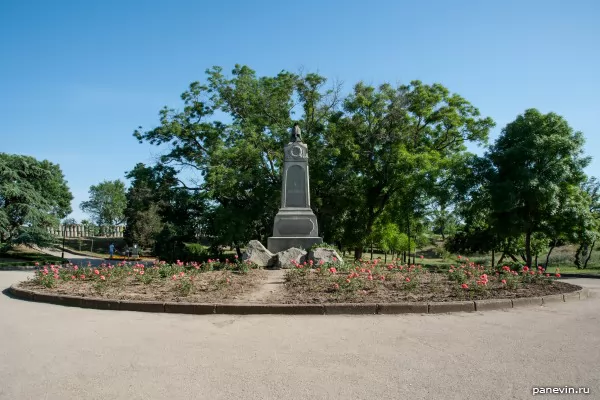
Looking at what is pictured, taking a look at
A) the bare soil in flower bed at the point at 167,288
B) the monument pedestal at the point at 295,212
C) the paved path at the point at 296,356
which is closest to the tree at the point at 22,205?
the bare soil in flower bed at the point at 167,288

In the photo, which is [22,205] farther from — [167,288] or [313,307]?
[313,307]

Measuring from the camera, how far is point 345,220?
1056 inches

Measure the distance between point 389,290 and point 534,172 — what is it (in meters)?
13.2

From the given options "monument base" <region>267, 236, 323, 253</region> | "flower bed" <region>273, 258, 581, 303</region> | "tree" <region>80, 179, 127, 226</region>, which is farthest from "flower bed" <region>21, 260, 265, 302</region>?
"tree" <region>80, 179, 127, 226</region>

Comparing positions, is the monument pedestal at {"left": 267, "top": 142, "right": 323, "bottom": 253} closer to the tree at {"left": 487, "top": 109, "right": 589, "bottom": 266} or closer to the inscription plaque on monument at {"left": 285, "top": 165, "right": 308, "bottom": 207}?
the inscription plaque on monument at {"left": 285, "top": 165, "right": 308, "bottom": 207}

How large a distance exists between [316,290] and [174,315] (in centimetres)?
306

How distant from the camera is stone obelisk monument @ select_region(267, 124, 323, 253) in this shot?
51.1 ft

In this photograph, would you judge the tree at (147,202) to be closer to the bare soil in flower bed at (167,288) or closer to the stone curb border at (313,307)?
the bare soil in flower bed at (167,288)

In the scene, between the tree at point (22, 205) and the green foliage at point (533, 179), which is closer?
the green foliage at point (533, 179)

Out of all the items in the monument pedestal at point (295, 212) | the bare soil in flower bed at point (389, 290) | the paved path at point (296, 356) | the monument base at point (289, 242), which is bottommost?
the paved path at point (296, 356)

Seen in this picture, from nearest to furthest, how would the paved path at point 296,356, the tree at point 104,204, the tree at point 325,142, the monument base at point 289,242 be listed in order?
the paved path at point 296,356, the monument base at point 289,242, the tree at point 325,142, the tree at point 104,204

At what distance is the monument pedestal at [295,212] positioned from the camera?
15.6 metres

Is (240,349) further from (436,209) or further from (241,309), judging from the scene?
(436,209)

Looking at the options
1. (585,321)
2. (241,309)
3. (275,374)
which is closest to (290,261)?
(241,309)
